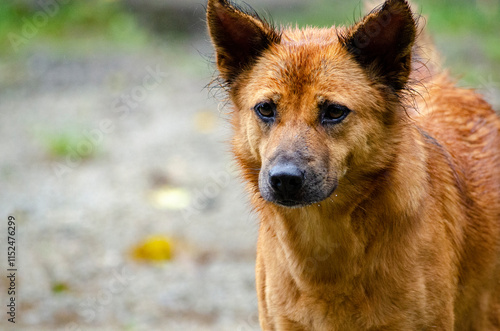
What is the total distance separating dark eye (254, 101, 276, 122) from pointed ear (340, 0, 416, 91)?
0.53 metres

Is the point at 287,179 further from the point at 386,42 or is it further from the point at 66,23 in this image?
the point at 66,23

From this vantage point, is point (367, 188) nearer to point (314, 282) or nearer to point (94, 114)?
point (314, 282)

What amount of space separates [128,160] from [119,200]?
3.39ft

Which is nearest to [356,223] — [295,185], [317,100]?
[295,185]

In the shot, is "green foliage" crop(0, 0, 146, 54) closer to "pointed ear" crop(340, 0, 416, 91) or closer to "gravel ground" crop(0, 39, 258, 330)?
"gravel ground" crop(0, 39, 258, 330)

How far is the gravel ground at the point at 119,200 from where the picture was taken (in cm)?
629

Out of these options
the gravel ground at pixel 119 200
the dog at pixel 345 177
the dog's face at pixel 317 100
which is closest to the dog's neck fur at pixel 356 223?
the dog at pixel 345 177

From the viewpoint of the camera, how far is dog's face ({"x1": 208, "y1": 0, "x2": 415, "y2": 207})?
3.46 metres

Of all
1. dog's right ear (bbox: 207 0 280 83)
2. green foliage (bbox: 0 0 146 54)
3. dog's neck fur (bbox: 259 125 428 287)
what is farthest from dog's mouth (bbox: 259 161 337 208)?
green foliage (bbox: 0 0 146 54)

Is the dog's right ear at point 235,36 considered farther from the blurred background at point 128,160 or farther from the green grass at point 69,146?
the green grass at point 69,146

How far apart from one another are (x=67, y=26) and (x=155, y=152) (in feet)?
18.3

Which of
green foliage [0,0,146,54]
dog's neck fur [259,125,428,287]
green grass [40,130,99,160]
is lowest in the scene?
green grass [40,130,99,160]

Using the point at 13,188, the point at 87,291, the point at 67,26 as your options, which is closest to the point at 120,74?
the point at 67,26

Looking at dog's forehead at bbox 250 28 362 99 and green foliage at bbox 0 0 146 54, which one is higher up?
green foliage at bbox 0 0 146 54
